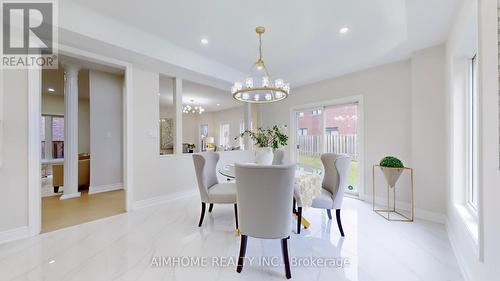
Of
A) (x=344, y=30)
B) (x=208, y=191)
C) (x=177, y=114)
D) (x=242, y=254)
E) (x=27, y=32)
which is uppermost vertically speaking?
(x=344, y=30)

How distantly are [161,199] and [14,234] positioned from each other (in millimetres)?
1738

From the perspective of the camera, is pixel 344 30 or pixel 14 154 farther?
pixel 344 30

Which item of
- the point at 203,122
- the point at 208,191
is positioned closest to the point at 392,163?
the point at 208,191

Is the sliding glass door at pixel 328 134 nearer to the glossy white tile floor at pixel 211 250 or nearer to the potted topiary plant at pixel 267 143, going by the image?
the potted topiary plant at pixel 267 143

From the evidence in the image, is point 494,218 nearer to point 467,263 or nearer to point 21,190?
point 467,263

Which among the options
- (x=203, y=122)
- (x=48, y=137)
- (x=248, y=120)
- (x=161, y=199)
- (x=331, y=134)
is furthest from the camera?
(x=203, y=122)

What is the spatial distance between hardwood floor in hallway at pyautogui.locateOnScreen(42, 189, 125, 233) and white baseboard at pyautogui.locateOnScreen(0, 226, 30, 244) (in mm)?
166

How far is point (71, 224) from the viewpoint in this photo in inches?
103

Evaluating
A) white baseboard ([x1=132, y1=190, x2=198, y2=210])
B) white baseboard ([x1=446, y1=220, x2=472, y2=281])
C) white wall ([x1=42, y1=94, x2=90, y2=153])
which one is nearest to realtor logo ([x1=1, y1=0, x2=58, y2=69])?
white baseboard ([x1=132, y1=190, x2=198, y2=210])

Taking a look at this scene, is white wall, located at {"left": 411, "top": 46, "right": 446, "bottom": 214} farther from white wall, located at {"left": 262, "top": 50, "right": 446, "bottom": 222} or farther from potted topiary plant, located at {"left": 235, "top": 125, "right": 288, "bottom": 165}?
potted topiary plant, located at {"left": 235, "top": 125, "right": 288, "bottom": 165}

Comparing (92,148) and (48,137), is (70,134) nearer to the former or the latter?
(92,148)

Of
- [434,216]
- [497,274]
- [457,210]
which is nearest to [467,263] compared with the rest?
[457,210]

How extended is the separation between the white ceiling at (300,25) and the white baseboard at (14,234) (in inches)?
108

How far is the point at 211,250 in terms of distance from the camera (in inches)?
79.3
